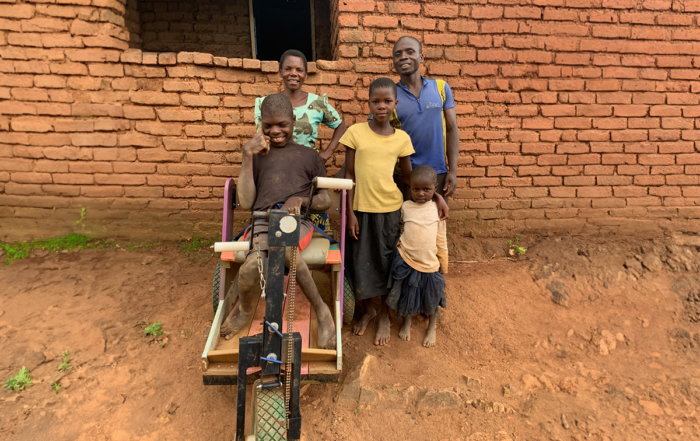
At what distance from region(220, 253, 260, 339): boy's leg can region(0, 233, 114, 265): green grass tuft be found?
2.23 meters

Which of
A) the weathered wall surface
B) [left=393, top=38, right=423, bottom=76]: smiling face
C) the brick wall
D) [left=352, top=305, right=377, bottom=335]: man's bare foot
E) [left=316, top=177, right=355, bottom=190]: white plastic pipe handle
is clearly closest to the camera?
[left=316, top=177, right=355, bottom=190]: white plastic pipe handle

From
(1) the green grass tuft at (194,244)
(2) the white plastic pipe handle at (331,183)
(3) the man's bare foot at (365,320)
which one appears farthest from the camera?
(1) the green grass tuft at (194,244)

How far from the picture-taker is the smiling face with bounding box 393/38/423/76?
9.20 feet

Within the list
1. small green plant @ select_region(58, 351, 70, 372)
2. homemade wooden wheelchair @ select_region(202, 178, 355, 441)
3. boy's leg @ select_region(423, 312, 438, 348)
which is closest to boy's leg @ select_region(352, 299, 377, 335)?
homemade wooden wheelchair @ select_region(202, 178, 355, 441)

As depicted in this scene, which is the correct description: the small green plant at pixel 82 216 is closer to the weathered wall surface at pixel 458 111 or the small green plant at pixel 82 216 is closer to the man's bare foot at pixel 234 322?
the weathered wall surface at pixel 458 111

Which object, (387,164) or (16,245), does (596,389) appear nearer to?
(387,164)

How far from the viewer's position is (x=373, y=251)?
A: 9.80 ft

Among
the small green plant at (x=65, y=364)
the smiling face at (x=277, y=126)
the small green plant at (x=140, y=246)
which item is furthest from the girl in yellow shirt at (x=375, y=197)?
the small green plant at (x=140, y=246)

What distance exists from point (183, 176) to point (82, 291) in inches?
50.8

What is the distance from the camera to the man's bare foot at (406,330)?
2994 mm

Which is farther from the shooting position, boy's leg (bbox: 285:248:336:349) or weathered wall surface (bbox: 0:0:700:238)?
weathered wall surface (bbox: 0:0:700:238)

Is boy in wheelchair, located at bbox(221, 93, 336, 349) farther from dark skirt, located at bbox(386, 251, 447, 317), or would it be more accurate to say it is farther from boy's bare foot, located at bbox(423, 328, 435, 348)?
boy's bare foot, located at bbox(423, 328, 435, 348)

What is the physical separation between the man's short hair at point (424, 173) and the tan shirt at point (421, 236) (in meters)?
0.20

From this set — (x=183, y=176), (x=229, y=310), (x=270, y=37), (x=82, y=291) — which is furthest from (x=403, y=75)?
(x=270, y=37)
